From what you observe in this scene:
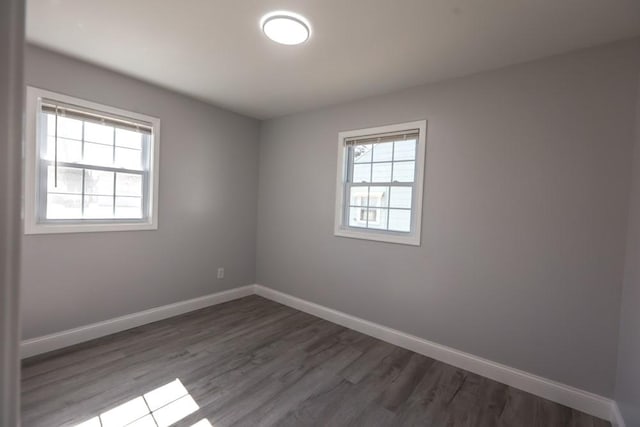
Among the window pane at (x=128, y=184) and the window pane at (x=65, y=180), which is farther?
the window pane at (x=128, y=184)

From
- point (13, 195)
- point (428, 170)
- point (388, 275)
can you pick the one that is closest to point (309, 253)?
point (388, 275)

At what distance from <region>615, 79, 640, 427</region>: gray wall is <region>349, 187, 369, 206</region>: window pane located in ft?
6.63

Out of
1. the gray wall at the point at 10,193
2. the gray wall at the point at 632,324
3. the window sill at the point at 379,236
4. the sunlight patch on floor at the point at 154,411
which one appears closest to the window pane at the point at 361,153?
the window sill at the point at 379,236

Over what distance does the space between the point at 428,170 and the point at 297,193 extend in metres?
1.67

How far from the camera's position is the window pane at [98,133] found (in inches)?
105

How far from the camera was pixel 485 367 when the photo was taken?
2.41 metres

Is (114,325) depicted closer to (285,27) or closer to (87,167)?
(87,167)

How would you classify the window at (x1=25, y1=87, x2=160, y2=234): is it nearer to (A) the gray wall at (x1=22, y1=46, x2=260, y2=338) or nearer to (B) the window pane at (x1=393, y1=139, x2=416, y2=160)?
(A) the gray wall at (x1=22, y1=46, x2=260, y2=338)

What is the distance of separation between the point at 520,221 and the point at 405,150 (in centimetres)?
120

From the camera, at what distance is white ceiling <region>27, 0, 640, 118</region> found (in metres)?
1.77

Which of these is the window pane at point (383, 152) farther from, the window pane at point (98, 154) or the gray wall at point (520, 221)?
the window pane at point (98, 154)

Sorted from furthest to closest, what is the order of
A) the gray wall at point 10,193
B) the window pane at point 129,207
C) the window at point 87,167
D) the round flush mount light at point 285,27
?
the window pane at point 129,207
the window at point 87,167
the round flush mount light at point 285,27
the gray wall at point 10,193

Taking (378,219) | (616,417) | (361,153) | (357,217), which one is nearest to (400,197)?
(378,219)

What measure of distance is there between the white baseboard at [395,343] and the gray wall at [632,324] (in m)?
0.18
